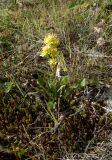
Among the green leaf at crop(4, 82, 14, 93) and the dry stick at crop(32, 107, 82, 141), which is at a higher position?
the green leaf at crop(4, 82, 14, 93)

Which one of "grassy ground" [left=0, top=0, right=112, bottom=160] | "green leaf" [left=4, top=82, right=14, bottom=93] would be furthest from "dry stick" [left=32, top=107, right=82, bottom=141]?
"green leaf" [left=4, top=82, right=14, bottom=93]

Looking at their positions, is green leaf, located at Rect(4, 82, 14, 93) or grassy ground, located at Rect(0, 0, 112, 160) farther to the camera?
green leaf, located at Rect(4, 82, 14, 93)

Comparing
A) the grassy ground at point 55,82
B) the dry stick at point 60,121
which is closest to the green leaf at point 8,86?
the grassy ground at point 55,82

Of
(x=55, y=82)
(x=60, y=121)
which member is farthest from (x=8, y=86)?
(x=60, y=121)

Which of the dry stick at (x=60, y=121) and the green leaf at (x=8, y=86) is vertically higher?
the green leaf at (x=8, y=86)

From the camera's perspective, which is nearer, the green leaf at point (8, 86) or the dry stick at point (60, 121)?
the dry stick at point (60, 121)

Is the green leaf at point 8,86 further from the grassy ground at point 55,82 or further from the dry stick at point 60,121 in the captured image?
the dry stick at point 60,121

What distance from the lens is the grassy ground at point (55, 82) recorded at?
2770mm

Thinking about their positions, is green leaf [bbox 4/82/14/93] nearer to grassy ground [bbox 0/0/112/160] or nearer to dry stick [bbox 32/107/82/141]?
grassy ground [bbox 0/0/112/160]

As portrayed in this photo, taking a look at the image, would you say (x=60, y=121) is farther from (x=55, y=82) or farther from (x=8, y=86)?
(x=8, y=86)

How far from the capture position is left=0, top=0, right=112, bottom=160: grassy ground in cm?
277

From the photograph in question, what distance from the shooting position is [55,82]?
309 centimetres

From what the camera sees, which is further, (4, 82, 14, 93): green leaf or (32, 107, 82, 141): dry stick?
(4, 82, 14, 93): green leaf

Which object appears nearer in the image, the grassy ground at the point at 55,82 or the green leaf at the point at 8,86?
the grassy ground at the point at 55,82
